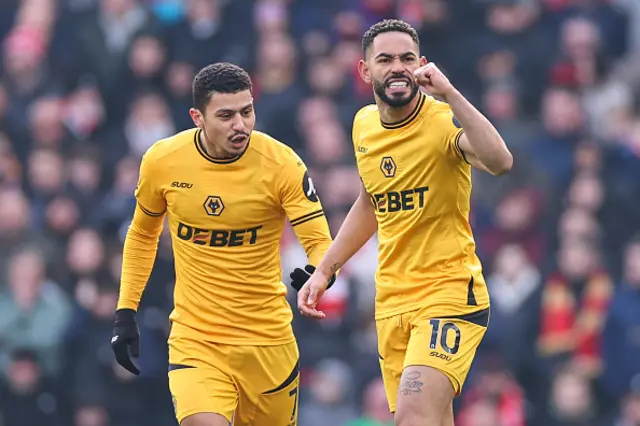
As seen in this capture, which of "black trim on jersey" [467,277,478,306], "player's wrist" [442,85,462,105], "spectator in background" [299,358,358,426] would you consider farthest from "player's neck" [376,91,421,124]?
"spectator in background" [299,358,358,426]

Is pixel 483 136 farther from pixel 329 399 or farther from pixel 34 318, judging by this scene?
pixel 34 318

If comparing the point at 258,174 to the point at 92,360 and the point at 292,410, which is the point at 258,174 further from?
the point at 92,360

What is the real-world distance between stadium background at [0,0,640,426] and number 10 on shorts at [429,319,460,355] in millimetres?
4296

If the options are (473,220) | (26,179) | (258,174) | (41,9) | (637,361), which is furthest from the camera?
(41,9)

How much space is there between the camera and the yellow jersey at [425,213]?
9609 millimetres

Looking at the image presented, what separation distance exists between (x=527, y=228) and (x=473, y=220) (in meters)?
0.53

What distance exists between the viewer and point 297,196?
33.1ft

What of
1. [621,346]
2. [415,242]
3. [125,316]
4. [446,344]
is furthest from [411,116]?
[621,346]

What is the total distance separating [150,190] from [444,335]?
2.09 metres

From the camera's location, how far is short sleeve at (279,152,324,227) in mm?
10047

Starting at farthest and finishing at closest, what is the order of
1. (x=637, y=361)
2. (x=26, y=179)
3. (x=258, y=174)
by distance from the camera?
(x=26, y=179) < (x=637, y=361) < (x=258, y=174)

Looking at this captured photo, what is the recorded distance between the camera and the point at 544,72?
57.0 feet

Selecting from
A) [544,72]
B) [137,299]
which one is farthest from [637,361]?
[137,299]

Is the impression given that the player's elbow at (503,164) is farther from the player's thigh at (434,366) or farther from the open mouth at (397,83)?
the player's thigh at (434,366)
